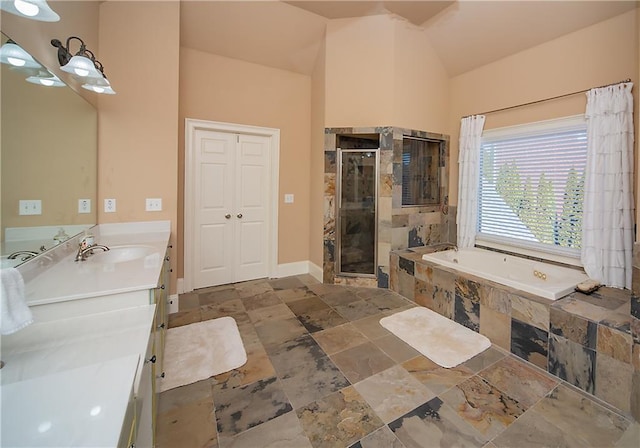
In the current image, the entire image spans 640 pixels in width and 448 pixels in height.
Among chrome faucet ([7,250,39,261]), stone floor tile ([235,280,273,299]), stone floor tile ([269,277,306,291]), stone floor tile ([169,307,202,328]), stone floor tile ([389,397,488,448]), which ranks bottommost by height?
stone floor tile ([389,397,488,448])

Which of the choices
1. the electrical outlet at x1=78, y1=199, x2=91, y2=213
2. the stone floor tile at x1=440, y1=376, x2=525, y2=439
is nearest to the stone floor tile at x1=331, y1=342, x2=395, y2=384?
the stone floor tile at x1=440, y1=376, x2=525, y2=439

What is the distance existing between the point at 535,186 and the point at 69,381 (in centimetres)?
399

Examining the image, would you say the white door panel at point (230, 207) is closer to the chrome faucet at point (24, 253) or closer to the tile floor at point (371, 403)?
the tile floor at point (371, 403)

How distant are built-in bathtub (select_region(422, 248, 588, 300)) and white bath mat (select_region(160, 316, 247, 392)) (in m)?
2.22

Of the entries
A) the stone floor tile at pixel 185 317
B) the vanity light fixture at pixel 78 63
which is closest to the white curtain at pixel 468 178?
the stone floor tile at pixel 185 317

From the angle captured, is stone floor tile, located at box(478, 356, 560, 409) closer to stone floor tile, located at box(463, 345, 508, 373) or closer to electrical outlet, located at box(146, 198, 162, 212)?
stone floor tile, located at box(463, 345, 508, 373)

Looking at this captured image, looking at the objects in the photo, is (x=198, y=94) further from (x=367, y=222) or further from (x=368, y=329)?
(x=368, y=329)

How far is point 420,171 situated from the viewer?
3.93 meters

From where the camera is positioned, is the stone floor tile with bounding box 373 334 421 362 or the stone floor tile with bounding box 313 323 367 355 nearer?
the stone floor tile with bounding box 373 334 421 362

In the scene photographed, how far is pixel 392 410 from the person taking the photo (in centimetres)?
162

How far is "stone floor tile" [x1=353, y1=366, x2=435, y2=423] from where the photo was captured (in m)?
1.63

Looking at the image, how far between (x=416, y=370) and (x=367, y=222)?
2.09 m

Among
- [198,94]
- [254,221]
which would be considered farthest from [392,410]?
[198,94]

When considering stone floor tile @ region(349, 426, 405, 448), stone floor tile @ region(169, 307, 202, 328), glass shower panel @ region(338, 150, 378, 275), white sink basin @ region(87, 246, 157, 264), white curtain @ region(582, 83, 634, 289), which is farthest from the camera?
glass shower panel @ region(338, 150, 378, 275)
